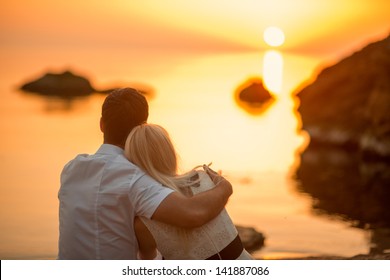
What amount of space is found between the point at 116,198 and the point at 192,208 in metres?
0.29

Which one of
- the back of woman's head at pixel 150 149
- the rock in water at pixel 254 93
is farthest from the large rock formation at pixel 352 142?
the rock in water at pixel 254 93

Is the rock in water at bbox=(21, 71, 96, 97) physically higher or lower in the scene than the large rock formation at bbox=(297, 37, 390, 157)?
higher

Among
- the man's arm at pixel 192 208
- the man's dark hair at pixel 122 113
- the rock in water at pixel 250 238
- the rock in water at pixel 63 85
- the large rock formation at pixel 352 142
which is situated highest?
the rock in water at pixel 63 85

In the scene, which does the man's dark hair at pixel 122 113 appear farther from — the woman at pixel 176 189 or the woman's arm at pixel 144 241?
the woman's arm at pixel 144 241

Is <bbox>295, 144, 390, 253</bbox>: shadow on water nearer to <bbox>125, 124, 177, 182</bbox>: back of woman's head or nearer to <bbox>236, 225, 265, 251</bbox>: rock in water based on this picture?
<bbox>236, 225, 265, 251</bbox>: rock in water

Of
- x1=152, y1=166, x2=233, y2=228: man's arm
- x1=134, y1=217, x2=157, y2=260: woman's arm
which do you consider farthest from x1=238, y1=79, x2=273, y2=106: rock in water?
x1=152, y1=166, x2=233, y2=228: man's arm

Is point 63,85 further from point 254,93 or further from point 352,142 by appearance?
point 352,142

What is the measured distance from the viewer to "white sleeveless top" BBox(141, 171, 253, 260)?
3.22 m

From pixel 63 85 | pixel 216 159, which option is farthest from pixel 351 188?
pixel 63 85

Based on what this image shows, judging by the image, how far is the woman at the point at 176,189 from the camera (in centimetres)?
321

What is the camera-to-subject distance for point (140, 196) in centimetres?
317

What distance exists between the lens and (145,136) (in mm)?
3205
